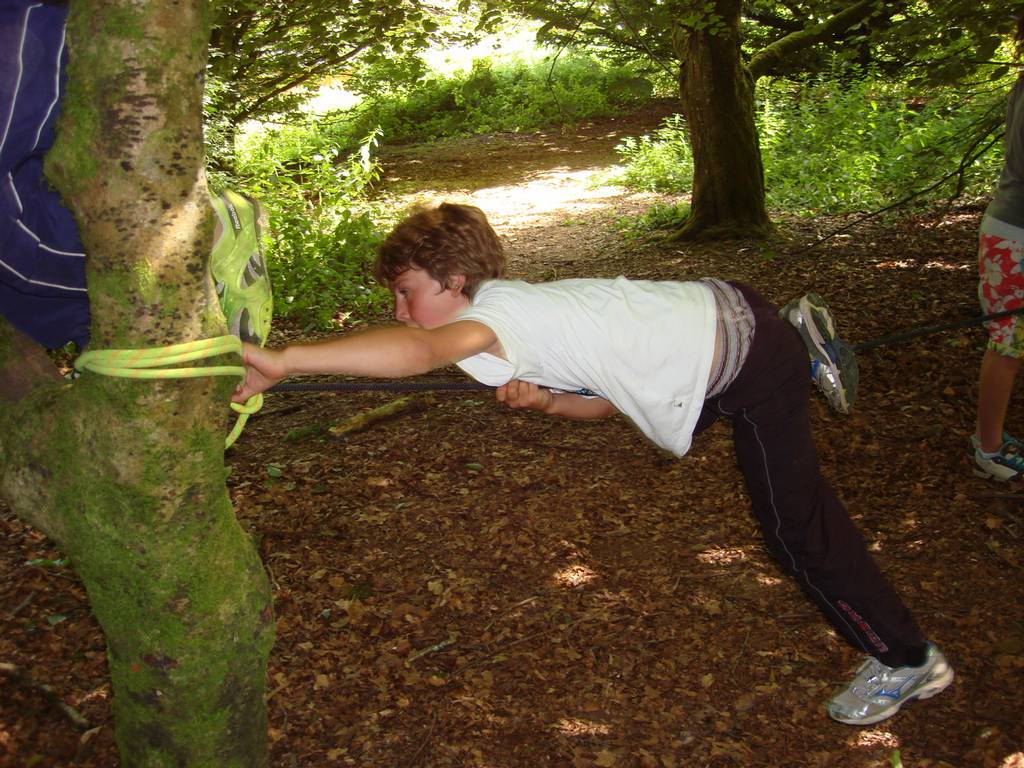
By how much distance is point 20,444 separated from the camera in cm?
180

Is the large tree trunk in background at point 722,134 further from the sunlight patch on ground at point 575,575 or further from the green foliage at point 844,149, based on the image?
the sunlight patch on ground at point 575,575

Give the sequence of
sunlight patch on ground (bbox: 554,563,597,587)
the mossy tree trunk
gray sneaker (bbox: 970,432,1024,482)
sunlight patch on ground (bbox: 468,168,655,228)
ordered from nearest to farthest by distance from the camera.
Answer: sunlight patch on ground (bbox: 554,563,597,587) → gray sneaker (bbox: 970,432,1024,482) → the mossy tree trunk → sunlight patch on ground (bbox: 468,168,655,228)

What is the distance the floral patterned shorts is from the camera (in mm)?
3438

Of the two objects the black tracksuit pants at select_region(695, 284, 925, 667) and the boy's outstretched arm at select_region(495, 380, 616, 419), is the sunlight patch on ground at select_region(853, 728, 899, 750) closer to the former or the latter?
the black tracksuit pants at select_region(695, 284, 925, 667)

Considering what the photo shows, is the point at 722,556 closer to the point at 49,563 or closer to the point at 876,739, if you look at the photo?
the point at 876,739

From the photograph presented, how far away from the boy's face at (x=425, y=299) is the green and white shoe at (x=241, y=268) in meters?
0.59

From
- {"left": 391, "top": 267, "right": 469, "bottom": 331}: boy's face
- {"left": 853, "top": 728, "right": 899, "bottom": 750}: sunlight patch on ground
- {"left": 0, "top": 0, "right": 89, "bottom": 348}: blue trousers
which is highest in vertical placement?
{"left": 0, "top": 0, "right": 89, "bottom": 348}: blue trousers

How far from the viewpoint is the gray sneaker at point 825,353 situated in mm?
2584

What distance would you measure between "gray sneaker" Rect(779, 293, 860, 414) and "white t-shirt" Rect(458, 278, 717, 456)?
12.3 inches

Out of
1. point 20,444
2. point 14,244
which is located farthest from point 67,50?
point 20,444

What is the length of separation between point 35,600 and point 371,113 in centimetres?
1558

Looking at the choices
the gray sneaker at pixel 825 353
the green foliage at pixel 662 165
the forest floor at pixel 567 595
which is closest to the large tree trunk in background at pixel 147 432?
the forest floor at pixel 567 595

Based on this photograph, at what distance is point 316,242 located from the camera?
24.4 ft

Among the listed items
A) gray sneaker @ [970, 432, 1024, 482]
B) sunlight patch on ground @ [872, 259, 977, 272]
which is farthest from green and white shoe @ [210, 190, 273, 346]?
sunlight patch on ground @ [872, 259, 977, 272]
